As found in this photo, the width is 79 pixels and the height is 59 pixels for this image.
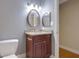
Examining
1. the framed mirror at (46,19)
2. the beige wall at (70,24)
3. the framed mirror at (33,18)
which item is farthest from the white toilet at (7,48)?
the beige wall at (70,24)

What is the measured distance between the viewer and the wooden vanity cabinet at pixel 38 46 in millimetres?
4094

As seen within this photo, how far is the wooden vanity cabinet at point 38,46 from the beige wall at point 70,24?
4.46 feet

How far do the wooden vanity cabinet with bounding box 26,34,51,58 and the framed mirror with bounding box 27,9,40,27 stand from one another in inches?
19.8

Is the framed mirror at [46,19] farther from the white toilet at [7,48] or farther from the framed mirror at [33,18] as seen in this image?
the white toilet at [7,48]

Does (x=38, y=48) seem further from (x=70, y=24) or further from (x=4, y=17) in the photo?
(x=70, y=24)

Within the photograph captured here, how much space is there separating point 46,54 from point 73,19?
6.62 feet

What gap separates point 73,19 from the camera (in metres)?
5.39

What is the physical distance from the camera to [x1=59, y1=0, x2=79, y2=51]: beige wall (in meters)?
5.24

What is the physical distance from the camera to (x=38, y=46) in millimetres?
4203

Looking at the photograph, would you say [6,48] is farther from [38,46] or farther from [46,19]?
[46,19]

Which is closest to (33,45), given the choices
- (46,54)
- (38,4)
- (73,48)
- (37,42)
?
(37,42)

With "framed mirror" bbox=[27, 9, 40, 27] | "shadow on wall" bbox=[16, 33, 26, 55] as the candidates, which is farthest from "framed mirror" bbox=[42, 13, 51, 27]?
"shadow on wall" bbox=[16, 33, 26, 55]

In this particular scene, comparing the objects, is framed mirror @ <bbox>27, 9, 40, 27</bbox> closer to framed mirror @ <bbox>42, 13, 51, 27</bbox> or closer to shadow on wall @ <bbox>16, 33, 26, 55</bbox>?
framed mirror @ <bbox>42, 13, 51, 27</bbox>

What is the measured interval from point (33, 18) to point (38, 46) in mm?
1052
